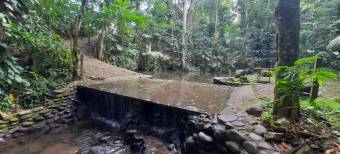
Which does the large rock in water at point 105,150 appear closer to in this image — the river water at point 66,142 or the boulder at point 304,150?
the river water at point 66,142

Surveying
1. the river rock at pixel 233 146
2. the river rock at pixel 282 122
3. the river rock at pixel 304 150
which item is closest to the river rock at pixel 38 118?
the river rock at pixel 233 146

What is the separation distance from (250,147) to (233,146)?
289 mm

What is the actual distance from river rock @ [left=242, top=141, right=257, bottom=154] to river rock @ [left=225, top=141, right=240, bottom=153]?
0.41 ft

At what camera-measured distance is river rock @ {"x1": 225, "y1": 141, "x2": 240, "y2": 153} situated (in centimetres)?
272

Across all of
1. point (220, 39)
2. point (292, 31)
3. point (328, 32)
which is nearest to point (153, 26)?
point (220, 39)

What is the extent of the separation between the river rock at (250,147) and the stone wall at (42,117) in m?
4.89

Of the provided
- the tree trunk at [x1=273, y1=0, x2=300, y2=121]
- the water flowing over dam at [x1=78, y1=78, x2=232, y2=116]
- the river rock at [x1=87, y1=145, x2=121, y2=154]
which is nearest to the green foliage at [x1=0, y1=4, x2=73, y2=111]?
the water flowing over dam at [x1=78, y1=78, x2=232, y2=116]

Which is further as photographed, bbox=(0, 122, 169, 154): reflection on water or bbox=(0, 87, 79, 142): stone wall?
bbox=(0, 87, 79, 142): stone wall

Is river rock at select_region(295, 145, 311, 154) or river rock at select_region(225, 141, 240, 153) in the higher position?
river rock at select_region(295, 145, 311, 154)

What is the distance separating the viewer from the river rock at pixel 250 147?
247 centimetres

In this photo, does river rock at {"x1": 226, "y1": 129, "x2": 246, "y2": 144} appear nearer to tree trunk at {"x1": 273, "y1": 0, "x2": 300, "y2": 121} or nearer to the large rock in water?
tree trunk at {"x1": 273, "y1": 0, "x2": 300, "y2": 121}

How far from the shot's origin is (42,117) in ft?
17.6

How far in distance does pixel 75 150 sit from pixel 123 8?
5261 millimetres

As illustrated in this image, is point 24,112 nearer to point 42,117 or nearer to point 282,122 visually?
point 42,117
